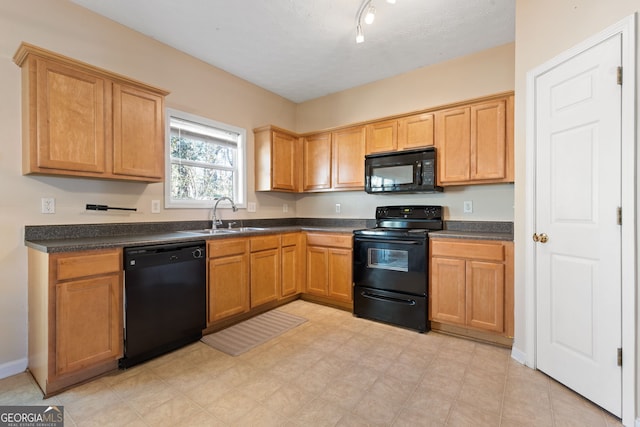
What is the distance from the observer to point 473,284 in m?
2.59

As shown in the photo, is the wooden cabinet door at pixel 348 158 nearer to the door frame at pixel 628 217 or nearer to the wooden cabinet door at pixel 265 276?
the wooden cabinet door at pixel 265 276

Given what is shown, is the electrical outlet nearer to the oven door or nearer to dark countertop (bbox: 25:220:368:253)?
dark countertop (bbox: 25:220:368:253)

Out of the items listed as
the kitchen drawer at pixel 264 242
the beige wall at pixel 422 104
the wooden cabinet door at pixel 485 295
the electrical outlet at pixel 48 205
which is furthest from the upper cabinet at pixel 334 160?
the electrical outlet at pixel 48 205

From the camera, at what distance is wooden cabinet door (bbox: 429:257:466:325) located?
2646 millimetres

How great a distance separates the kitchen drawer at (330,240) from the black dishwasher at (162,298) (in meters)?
1.42

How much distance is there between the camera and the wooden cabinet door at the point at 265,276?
3119 millimetres

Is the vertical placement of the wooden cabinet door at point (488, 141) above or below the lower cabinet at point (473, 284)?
above

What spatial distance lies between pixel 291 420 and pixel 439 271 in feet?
6.07

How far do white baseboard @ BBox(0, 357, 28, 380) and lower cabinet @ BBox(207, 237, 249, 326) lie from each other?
4.21ft

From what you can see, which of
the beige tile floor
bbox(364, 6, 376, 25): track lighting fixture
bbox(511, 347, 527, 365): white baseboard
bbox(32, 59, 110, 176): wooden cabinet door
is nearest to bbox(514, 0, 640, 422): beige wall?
bbox(511, 347, 527, 365): white baseboard

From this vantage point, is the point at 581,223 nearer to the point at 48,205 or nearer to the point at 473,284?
the point at 473,284

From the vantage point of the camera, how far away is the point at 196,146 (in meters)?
3.32

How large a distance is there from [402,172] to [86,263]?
2.98m

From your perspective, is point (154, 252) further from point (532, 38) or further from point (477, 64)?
point (477, 64)
